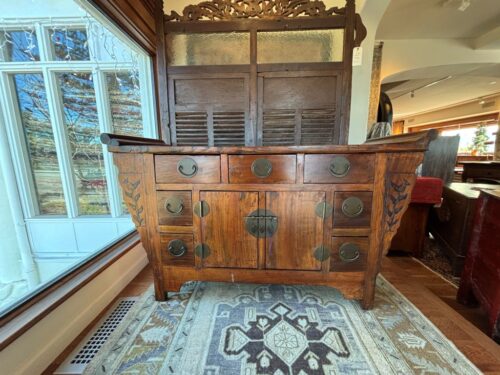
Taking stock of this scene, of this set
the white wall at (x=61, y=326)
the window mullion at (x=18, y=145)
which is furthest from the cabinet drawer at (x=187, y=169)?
the window mullion at (x=18, y=145)

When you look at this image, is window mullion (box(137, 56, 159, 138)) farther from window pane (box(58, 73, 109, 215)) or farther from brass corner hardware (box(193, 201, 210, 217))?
brass corner hardware (box(193, 201, 210, 217))

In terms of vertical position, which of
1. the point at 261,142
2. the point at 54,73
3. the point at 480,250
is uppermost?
the point at 54,73

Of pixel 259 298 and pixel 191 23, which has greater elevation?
pixel 191 23

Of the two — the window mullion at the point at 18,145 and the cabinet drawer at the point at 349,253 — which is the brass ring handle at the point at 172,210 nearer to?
the cabinet drawer at the point at 349,253

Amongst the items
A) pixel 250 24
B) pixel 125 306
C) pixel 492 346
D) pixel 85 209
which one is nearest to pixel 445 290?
pixel 492 346

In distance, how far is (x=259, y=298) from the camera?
3.92 feet

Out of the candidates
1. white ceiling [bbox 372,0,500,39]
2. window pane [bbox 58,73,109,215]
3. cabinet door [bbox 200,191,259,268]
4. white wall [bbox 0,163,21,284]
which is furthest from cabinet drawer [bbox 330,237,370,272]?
white ceiling [bbox 372,0,500,39]

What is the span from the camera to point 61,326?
2.93ft

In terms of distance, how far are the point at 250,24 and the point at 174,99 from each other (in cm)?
73

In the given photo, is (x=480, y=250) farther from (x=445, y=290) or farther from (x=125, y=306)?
(x=125, y=306)

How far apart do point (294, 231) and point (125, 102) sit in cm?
183

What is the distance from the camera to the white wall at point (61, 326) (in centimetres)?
73

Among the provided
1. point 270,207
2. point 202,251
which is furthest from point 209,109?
point 202,251

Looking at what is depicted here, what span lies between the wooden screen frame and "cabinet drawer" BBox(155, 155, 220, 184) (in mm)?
636
